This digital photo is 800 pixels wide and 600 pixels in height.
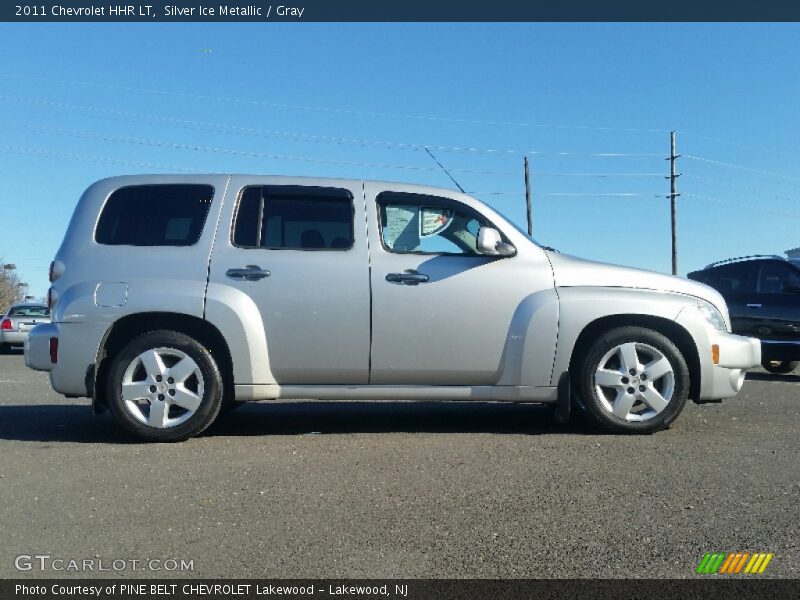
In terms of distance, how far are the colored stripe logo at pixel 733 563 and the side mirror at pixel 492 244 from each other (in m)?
2.91

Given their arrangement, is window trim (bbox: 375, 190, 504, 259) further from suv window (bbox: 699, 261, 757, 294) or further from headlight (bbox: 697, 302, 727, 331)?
suv window (bbox: 699, 261, 757, 294)

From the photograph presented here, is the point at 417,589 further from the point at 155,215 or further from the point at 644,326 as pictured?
the point at 155,215

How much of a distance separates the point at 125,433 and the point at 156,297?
1.02 metres

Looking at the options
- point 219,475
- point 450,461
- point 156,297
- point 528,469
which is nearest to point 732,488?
point 528,469

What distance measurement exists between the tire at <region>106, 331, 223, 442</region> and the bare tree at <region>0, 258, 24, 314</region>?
93880mm

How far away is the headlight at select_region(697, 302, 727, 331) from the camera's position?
236 inches

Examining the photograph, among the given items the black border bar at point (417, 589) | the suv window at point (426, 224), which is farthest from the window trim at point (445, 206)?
the black border bar at point (417, 589)

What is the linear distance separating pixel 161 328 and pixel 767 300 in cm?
917

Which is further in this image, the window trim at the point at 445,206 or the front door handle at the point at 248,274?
the window trim at the point at 445,206

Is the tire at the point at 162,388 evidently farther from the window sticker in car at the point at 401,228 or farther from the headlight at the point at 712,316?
the headlight at the point at 712,316

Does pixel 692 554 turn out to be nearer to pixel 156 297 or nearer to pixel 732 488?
pixel 732 488

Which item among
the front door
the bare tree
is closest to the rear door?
the front door

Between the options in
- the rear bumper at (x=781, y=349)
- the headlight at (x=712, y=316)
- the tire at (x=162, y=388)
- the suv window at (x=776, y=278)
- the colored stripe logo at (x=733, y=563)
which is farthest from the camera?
the suv window at (x=776, y=278)

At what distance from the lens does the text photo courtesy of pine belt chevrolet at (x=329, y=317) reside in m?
5.68
